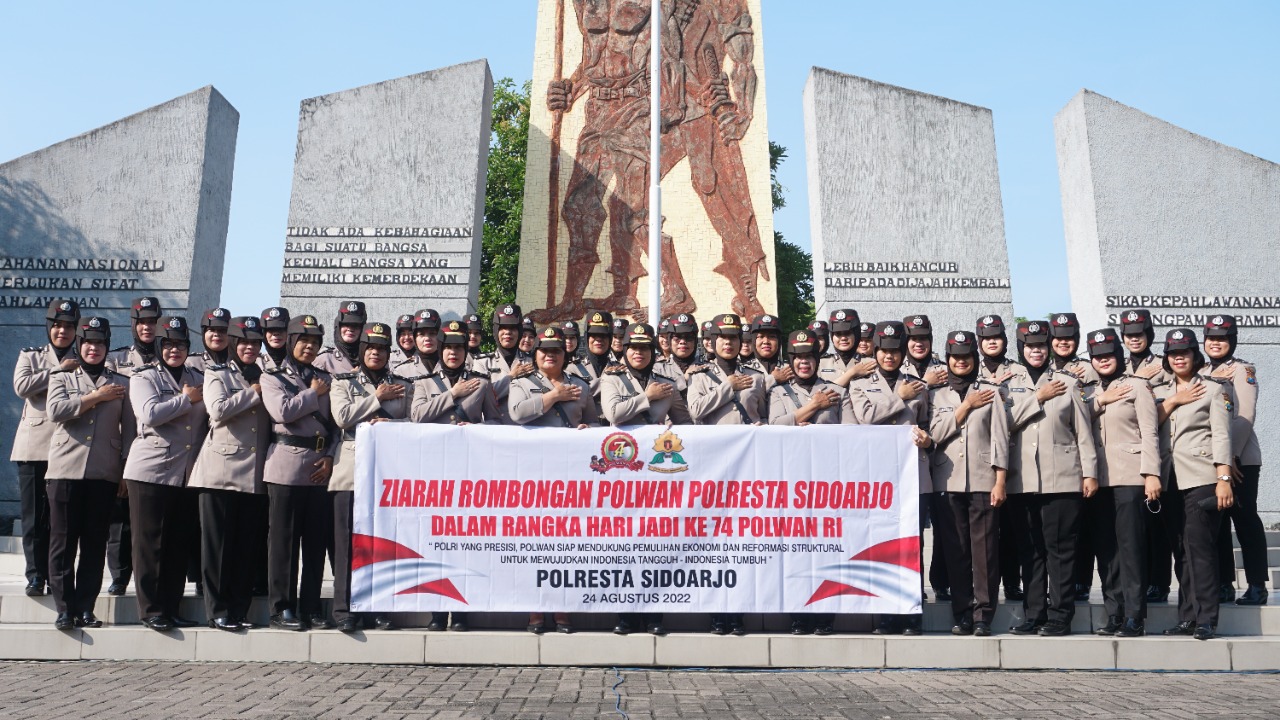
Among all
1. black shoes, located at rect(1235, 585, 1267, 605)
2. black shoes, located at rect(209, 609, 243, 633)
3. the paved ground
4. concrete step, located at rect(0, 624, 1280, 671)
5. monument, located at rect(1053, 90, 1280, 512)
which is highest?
monument, located at rect(1053, 90, 1280, 512)

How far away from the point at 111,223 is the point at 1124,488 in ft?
37.8

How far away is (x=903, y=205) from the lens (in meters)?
12.8

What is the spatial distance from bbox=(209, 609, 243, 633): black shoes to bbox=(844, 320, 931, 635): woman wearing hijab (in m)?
3.87

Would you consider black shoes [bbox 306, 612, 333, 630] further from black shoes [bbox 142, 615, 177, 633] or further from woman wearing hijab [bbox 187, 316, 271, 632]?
black shoes [bbox 142, 615, 177, 633]

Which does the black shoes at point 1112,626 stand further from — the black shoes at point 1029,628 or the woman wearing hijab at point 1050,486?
the black shoes at point 1029,628

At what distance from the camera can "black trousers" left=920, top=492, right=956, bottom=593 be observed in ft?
20.8

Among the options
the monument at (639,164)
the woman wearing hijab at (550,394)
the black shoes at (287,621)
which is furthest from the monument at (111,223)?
the woman wearing hijab at (550,394)

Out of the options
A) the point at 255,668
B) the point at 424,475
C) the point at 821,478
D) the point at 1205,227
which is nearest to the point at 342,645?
the point at 255,668

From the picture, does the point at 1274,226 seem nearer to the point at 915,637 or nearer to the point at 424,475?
the point at 915,637

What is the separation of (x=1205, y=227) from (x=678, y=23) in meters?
8.20

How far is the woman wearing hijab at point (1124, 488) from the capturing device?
604 cm

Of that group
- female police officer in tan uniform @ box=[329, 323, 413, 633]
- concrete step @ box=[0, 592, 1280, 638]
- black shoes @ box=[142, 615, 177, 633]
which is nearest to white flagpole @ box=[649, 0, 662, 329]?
female police officer in tan uniform @ box=[329, 323, 413, 633]

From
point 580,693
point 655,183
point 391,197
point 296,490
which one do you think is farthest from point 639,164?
point 580,693

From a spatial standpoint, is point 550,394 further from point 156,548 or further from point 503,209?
point 503,209
